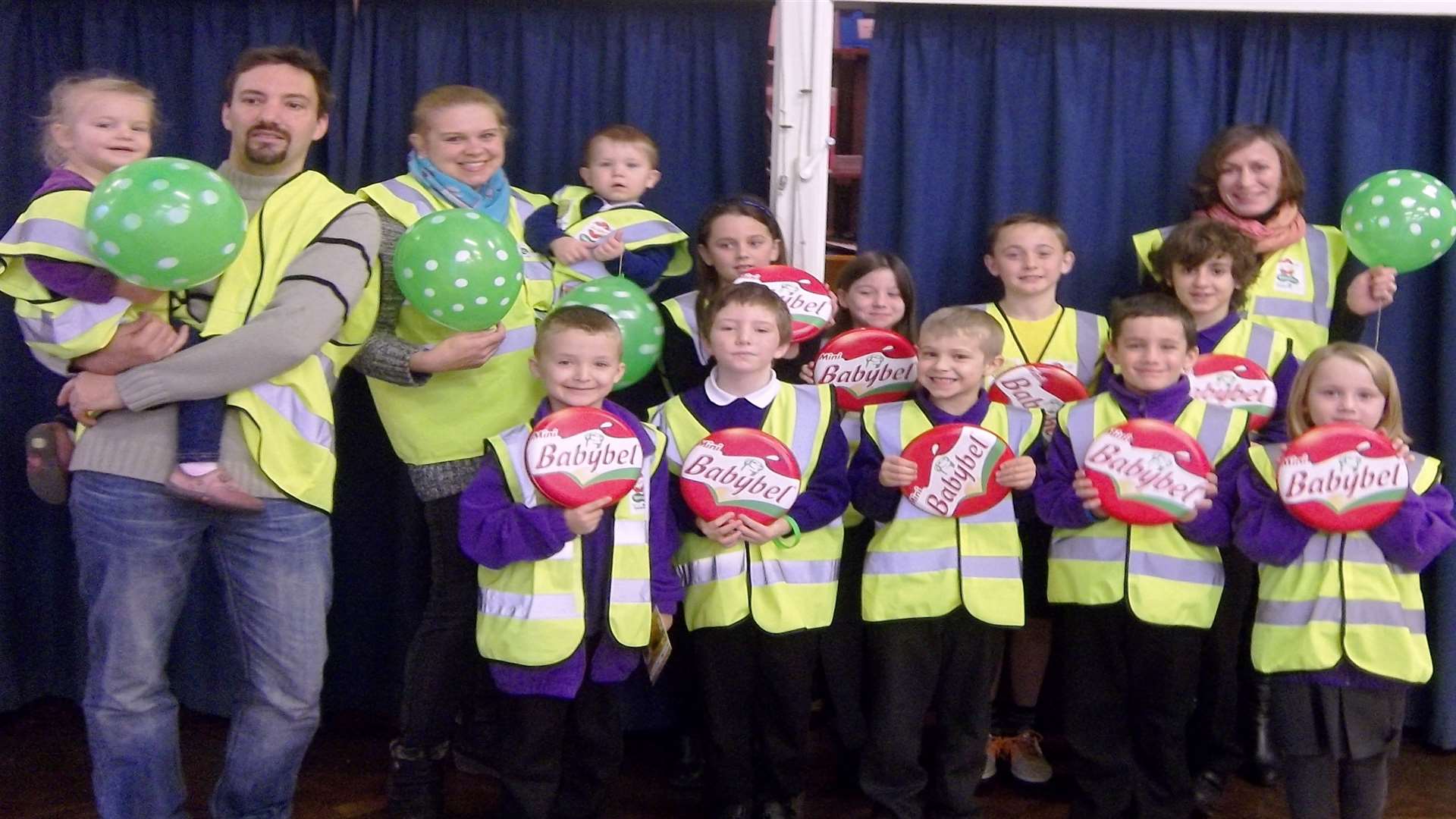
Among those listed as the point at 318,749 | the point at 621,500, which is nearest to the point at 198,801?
the point at 318,749

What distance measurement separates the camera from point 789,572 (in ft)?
8.07

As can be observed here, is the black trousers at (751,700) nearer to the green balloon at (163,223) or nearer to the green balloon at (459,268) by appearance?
the green balloon at (459,268)

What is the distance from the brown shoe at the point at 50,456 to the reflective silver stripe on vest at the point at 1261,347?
8.28 feet

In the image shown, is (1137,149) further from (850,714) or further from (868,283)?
(850,714)

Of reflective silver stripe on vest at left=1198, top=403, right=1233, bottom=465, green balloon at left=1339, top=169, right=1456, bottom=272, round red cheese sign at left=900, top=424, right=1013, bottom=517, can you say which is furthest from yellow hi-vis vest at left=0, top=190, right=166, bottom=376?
green balloon at left=1339, top=169, right=1456, bottom=272

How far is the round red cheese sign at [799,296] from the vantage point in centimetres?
264

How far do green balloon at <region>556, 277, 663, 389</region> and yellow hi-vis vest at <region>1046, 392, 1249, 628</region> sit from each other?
0.90 meters

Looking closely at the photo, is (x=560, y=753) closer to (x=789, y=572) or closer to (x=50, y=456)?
(x=789, y=572)

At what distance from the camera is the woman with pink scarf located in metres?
2.85

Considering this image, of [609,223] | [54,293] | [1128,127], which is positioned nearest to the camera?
[54,293]

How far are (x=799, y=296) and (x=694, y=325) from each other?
0.27 meters

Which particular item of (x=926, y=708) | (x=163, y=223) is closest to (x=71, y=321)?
(x=163, y=223)

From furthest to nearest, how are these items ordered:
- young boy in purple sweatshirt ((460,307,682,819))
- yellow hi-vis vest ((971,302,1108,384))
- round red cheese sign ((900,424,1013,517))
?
yellow hi-vis vest ((971,302,1108,384)), round red cheese sign ((900,424,1013,517)), young boy in purple sweatshirt ((460,307,682,819))

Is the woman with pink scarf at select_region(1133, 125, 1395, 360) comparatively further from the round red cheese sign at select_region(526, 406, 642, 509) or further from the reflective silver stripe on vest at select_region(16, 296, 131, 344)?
the reflective silver stripe on vest at select_region(16, 296, 131, 344)
